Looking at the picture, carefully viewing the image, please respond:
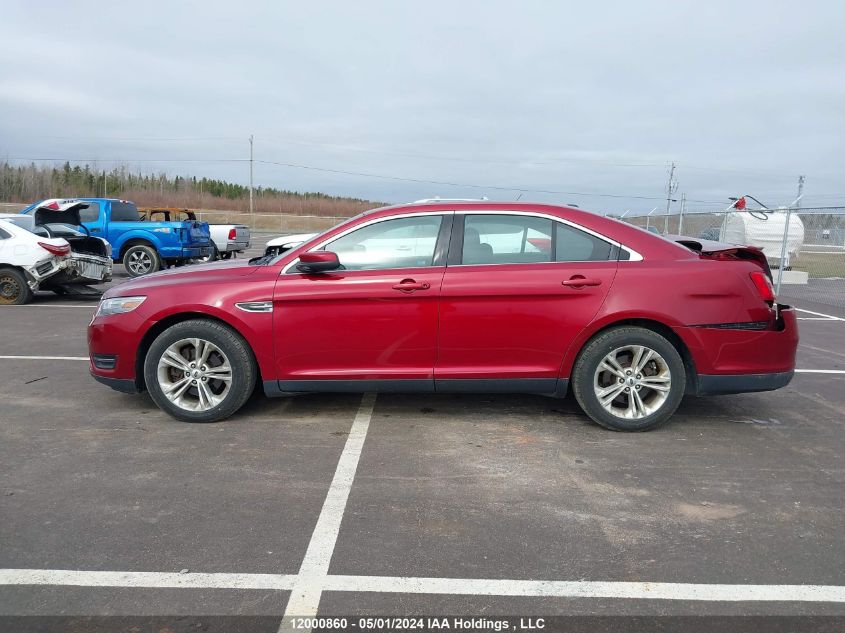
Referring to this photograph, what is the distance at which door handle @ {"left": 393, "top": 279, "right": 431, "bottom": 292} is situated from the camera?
190 inches

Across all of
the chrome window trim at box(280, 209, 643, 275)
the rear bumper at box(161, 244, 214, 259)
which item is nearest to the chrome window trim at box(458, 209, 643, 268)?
the chrome window trim at box(280, 209, 643, 275)

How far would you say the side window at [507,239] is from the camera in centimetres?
498

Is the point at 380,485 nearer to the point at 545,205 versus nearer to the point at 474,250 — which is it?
the point at 474,250

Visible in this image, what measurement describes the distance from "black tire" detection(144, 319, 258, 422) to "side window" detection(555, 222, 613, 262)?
2.37 meters

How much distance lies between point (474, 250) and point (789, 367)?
242 cm

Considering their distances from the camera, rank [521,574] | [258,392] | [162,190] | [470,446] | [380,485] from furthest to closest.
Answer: [162,190] → [258,392] → [470,446] → [380,485] → [521,574]

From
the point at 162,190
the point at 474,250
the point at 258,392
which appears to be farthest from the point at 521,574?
the point at 162,190

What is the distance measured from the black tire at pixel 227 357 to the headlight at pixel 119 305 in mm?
291

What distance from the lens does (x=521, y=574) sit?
3.05 m

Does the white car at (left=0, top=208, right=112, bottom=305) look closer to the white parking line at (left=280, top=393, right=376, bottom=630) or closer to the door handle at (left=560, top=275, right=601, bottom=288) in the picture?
the white parking line at (left=280, top=393, right=376, bottom=630)

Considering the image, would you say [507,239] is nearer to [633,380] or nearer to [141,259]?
[633,380]

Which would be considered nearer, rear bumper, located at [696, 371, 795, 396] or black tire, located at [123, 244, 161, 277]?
rear bumper, located at [696, 371, 795, 396]

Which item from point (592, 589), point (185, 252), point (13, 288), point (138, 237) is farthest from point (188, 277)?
point (138, 237)

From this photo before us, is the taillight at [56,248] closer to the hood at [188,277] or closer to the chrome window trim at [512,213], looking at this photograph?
the hood at [188,277]
